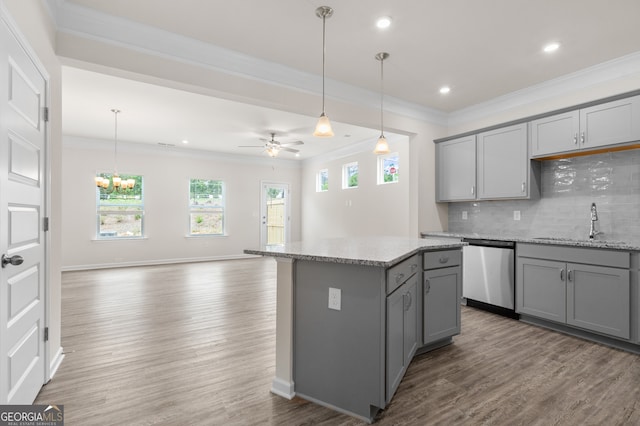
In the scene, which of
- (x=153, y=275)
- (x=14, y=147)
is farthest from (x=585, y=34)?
(x=153, y=275)

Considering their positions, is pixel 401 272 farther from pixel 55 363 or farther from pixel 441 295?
pixel 55 363

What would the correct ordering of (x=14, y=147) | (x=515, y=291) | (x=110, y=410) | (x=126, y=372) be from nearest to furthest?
(x=14, y=147) → (x=110, y=410) → (x=126, y=372) → (x=515, y=291)

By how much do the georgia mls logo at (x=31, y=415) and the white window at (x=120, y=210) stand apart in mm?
6074

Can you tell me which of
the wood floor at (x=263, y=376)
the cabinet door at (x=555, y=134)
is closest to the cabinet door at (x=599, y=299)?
the wood floor at (x=263, y=376)

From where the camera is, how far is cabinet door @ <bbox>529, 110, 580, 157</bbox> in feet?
11.5

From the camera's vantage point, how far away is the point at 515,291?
3.69 metres

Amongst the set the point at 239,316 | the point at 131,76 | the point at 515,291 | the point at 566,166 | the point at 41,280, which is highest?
the point at 131,76

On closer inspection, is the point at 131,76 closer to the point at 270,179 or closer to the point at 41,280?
the point at 41,280

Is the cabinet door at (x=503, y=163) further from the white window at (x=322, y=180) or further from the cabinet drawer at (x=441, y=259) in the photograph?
the white window at (x=322, y=180)

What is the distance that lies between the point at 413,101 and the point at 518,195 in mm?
1873

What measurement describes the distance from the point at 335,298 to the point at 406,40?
250 cm

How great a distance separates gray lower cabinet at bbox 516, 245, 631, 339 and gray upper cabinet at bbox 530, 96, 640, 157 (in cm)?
113

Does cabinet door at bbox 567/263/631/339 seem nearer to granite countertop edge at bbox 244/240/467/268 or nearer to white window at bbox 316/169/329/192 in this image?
granite countertop edge at bbox 244/240/467/268

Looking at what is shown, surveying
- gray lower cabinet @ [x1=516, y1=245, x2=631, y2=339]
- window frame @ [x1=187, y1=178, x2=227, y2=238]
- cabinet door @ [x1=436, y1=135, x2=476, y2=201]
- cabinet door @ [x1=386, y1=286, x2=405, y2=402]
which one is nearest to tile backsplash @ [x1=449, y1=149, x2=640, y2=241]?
cabinet door @ [x1=436, y1=135, x2=476, y2=201]
